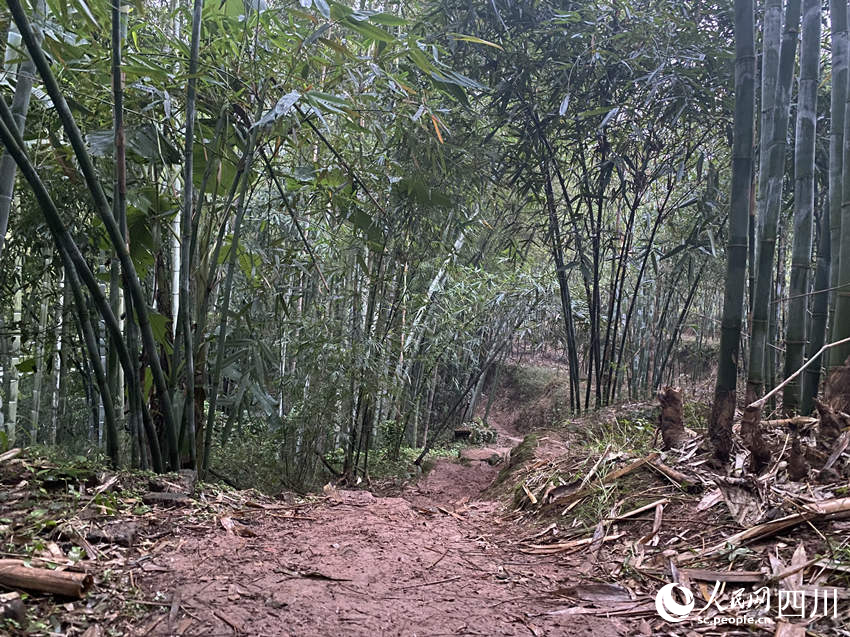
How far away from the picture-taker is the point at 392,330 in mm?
3893

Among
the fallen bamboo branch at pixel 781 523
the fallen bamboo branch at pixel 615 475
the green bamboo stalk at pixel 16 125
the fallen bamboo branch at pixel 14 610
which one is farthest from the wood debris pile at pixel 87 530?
the fallen bamboo branch at pixel 781 523

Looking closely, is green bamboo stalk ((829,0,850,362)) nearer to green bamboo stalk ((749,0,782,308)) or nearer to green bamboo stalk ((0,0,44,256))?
green bamboo stalk ((749,0,782,308))

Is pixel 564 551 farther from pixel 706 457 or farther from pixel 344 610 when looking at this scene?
pixel 344 610

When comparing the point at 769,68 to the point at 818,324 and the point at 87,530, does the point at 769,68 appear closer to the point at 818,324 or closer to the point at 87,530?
the point at 818,324

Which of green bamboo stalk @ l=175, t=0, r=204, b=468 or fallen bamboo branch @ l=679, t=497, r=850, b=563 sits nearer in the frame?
fallen bamboo branch @ l=679, t=497, r=850, b=563

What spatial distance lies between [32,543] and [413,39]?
6.55ft

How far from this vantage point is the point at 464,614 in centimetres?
129

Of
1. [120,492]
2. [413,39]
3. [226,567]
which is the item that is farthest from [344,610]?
[413,39]

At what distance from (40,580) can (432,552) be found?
3.35ft

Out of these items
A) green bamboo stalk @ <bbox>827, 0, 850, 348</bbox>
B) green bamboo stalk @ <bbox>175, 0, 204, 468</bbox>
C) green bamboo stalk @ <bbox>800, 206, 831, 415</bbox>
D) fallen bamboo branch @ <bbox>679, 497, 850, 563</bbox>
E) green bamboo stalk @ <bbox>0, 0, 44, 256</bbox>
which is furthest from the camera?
green bamboo stalk @ <bbox>800, 206, 831, 415</bbox>

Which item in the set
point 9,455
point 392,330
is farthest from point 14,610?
point 392,330

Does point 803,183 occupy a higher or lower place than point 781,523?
higher

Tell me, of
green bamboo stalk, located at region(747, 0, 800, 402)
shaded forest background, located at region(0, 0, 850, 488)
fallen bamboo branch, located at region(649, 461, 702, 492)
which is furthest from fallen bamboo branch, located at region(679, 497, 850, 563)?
green bamboo stalk, located at region(747, 0, 800, 402)

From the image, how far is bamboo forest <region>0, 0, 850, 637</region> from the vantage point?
1.35 meters
